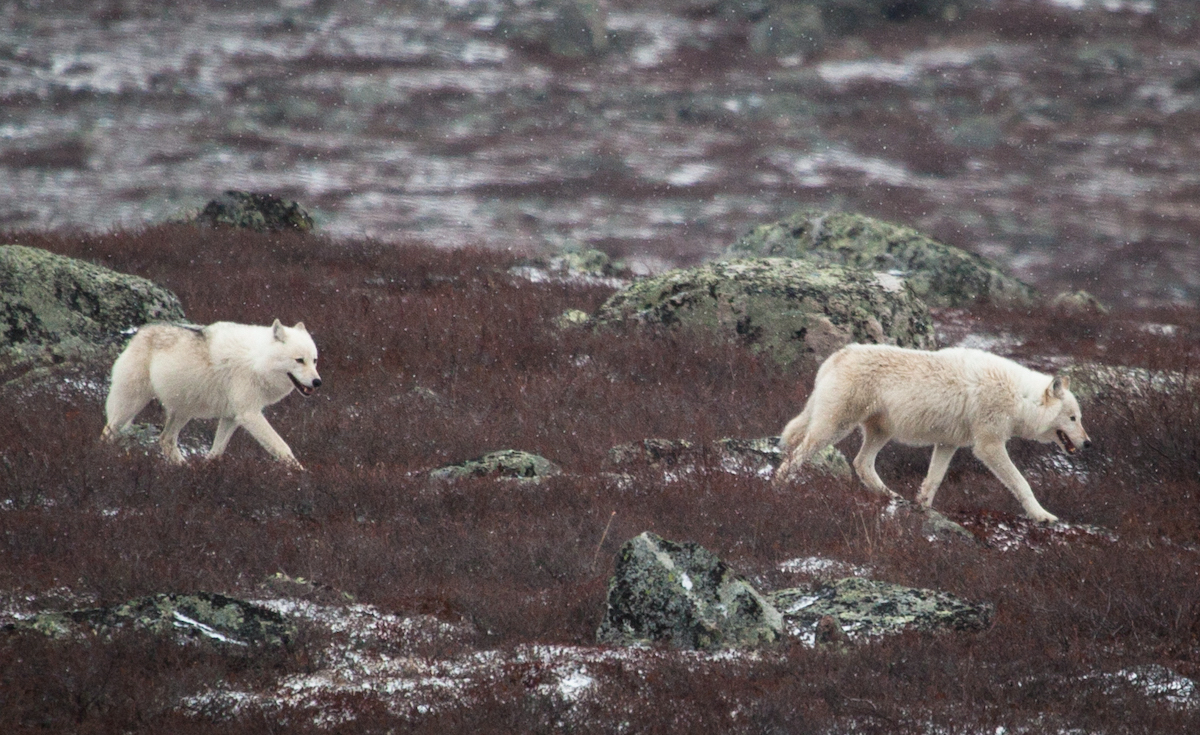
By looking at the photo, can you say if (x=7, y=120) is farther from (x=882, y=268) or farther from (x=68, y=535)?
(x=68, y=535)

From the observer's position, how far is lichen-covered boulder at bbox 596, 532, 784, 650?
17.3 ft

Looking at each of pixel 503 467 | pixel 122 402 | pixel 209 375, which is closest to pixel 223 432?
pixel 209 375

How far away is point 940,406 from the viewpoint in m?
8.38

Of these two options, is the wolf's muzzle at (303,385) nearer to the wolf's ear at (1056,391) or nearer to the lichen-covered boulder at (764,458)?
the lichen-covered boulder at (764,458)

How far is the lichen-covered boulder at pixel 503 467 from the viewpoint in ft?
26.6

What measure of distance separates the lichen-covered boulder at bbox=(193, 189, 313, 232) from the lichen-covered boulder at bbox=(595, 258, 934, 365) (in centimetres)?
892

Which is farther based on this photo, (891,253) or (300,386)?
(891,253)

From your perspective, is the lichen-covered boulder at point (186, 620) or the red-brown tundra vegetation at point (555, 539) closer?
the red-brown tundra vegetation at point (555, 539)

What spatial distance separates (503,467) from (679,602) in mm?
3142

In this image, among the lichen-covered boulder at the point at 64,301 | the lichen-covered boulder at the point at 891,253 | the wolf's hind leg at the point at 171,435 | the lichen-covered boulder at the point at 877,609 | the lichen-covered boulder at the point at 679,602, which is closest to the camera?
the lichen-covered boulder at the point at 679,602

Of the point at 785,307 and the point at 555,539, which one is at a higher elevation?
the point at 555,539

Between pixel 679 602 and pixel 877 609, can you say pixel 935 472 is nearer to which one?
pixel 877 609

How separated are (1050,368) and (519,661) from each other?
12.0 metres

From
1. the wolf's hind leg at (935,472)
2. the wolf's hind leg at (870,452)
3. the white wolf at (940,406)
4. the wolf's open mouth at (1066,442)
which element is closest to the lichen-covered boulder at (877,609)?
the white wolf at (940,406)
